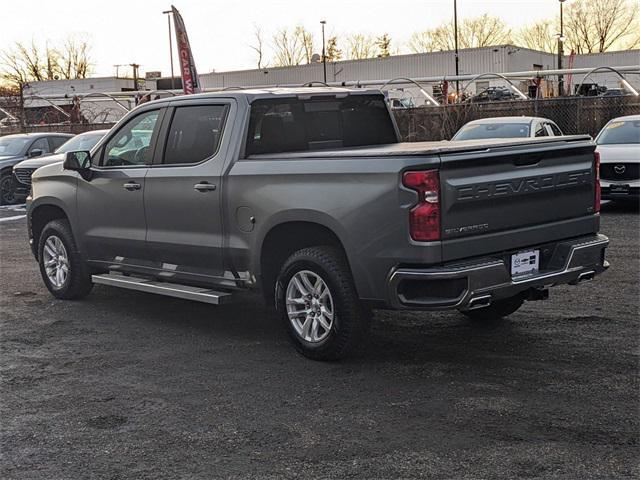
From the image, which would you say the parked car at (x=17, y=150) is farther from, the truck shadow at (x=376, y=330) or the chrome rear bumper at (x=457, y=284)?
the chrome rear bumper at (x=457, y=284)

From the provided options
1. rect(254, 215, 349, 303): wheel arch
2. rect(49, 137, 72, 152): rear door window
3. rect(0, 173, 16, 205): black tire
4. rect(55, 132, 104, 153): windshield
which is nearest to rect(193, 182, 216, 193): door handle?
rect(254, 215, 349, 303): wheel arch

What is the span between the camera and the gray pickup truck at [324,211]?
5402mm

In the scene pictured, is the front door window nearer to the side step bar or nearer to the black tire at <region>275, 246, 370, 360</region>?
the side step bar

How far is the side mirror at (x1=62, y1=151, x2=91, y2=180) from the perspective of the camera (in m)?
7.84

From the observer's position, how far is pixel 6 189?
1927 centimetres

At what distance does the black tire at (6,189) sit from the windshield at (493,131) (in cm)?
997

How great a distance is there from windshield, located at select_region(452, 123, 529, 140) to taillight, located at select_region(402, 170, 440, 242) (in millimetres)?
11019

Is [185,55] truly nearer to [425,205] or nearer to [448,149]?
[448,149]

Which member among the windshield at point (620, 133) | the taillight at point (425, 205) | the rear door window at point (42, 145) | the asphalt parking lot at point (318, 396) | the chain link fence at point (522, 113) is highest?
the chain link fence at point (522, 113)

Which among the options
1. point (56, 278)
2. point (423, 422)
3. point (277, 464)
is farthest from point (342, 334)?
point (56, 278)

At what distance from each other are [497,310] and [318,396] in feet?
7.52

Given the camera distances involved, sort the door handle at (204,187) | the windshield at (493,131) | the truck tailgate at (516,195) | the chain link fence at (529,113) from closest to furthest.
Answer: the truck tailgate at (516,195)
the door handle at (204,187)
the windshield at (493,131)
the chain link fence at (529,113)

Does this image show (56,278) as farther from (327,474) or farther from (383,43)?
(383,43)

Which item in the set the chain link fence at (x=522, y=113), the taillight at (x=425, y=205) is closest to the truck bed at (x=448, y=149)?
the taillight at (x=425, y=205)
